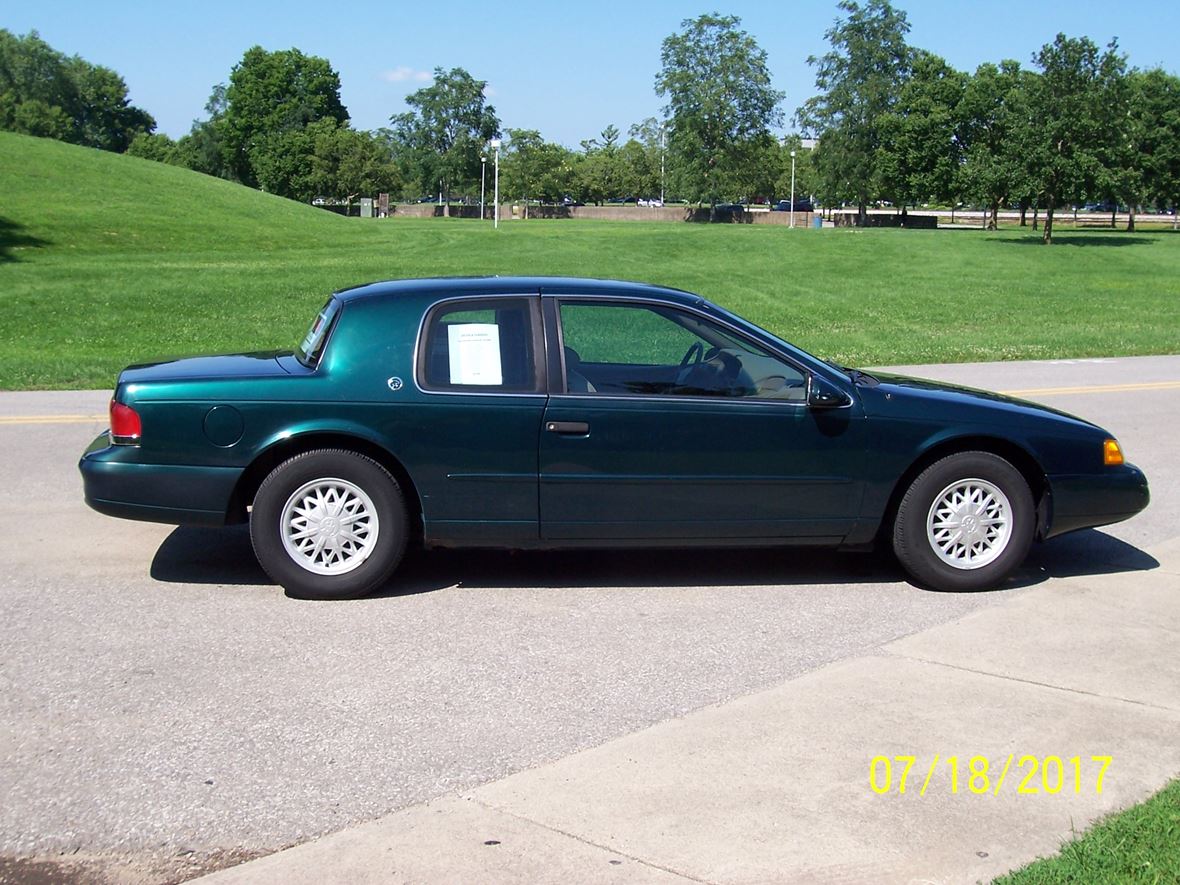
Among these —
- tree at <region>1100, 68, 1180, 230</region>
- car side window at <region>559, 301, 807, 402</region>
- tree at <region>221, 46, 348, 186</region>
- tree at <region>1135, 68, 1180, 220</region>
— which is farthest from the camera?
tree at <region>221, 46, 348, 186</region>

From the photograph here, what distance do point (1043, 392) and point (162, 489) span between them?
10611mm

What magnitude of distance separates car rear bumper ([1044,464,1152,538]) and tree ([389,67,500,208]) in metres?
120

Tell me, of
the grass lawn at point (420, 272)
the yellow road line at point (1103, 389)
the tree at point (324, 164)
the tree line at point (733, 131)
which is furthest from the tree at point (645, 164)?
the yellow road line at point (1103, 389)

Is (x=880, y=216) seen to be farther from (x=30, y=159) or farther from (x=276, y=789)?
(x=276, y=789)

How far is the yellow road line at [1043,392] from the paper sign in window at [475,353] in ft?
19.5

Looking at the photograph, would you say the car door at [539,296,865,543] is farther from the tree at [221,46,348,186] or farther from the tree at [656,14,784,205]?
the tree at [221,46,348,186]

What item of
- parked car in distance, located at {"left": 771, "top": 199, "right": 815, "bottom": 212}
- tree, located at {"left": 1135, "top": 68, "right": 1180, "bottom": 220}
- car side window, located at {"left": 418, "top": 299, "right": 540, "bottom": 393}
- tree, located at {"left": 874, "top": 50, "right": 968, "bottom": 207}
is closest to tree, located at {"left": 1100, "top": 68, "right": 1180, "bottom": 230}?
tree, located at {"left": 1135, "top": 68, "right": 1180, "bottom": 220}

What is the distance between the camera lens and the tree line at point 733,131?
49.2m

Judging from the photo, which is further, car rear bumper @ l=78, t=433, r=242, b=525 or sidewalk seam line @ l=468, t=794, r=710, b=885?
car rear bumper @ l=78, t=433, r=242, b=525

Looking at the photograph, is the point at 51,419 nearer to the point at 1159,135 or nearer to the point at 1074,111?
the point at 1074,111

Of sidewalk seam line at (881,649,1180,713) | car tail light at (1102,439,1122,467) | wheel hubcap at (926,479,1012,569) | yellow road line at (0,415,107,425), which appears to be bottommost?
sidewalk seam line at (881,649,1180,713)

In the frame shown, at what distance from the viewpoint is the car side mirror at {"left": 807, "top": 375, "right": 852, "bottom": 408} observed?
6.31 metres

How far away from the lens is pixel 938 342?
21438 mm

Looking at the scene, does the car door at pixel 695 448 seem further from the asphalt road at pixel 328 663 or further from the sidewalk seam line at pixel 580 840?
the sidewalk seam line at pixel 580 840
